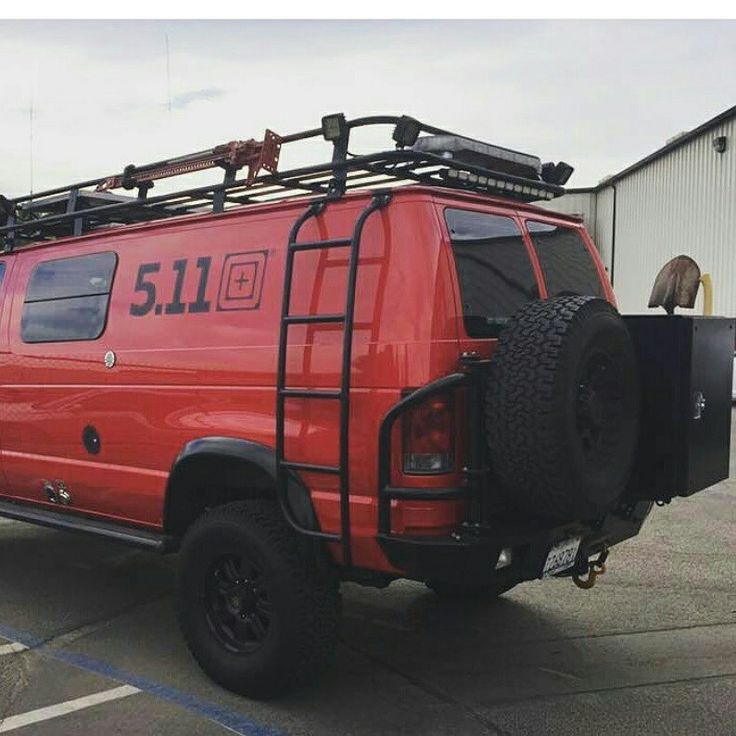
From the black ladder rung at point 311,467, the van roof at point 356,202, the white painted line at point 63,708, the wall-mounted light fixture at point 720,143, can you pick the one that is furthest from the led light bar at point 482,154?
the wall-mounted light fixture at point 720,143

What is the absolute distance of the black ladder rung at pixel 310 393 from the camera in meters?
3.40

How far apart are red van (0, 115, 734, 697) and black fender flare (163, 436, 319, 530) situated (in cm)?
1

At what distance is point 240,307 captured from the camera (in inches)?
152

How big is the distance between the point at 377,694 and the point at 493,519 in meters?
1.05

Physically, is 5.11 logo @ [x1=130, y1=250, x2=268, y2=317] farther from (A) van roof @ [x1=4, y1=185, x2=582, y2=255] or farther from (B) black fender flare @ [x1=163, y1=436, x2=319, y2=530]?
(B) black fender flare @ [x1=163, y1=436, x2=319, y2=530]

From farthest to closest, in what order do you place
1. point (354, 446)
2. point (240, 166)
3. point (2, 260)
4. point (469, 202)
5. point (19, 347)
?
point (2, 260), point (19, 347), point (240, 166), point (469, 202), point (354, 446)

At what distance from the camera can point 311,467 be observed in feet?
11.3

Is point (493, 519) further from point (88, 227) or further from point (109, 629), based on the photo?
point (88, 227)

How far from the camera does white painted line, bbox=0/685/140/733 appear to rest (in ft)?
11.5

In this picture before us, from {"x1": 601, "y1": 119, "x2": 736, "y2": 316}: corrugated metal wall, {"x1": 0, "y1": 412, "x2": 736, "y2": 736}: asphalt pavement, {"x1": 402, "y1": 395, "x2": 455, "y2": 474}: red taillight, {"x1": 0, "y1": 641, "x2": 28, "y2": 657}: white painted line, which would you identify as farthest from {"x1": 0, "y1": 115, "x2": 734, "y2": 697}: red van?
{"x1": 601, "y1": 119, "x2": 736, "y2": 316}: corrugated metal wall

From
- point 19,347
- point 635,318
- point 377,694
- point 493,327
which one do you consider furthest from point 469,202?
point 19,347

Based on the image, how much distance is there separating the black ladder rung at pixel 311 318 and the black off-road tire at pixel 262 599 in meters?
0.83

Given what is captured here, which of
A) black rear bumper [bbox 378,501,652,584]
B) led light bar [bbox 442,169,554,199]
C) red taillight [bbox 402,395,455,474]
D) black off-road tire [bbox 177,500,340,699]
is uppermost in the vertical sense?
led light bar [bbox 442,169,554,199]

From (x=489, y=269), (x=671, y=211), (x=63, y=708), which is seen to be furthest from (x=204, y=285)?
(x=671, y=211)
